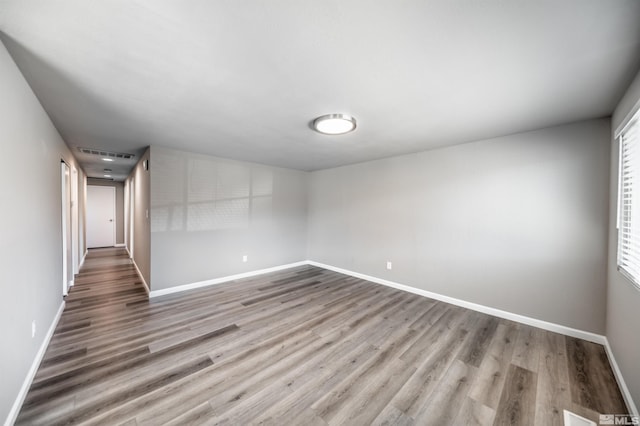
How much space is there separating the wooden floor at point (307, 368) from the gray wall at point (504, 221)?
1.33ft

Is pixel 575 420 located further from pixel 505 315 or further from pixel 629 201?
pixel 629 201

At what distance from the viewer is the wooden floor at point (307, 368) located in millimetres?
1554

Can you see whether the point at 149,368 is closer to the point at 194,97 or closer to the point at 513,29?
the point at 194,97

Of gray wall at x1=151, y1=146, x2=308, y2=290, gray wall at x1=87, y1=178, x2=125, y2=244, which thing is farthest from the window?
gray wall at x1=87, y1=178, x2=125, y2=244

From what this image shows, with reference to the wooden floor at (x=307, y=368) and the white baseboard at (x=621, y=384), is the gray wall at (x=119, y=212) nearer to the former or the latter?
the wooden floor at (x=307, y=368)

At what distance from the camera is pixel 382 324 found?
2764mm

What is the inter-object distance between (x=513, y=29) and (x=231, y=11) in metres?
1.48

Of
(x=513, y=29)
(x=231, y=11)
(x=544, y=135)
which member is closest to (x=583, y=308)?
(x=544, y=135)

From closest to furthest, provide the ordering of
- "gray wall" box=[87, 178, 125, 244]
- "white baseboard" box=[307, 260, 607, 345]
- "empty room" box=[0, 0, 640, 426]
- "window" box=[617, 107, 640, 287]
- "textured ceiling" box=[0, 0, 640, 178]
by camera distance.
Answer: "textured ceiling" box=[0, 0, 640, 178], "empty room" box=[0, 0, 640, 426], "window" box=[617, 107, 640, 287], "white baseboard" box=[307, 260, 607, 345], "gray wall" box=[87, 178, 125, 244]

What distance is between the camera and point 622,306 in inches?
73.9

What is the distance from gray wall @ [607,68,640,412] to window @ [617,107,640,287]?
0.11m

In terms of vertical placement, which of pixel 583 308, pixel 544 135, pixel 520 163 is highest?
pixel 544 135

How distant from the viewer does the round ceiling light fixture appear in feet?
7.67

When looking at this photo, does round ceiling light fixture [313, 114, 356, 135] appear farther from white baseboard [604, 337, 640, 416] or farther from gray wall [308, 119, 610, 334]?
white baseboard [604, 337, 640, 416]
